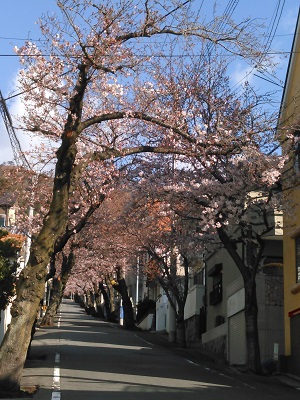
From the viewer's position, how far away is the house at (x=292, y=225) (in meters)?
18.5

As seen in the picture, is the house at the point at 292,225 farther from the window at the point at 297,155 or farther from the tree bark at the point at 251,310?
the tree bark at the point at 251,310

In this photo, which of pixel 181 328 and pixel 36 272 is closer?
pixel 36 272

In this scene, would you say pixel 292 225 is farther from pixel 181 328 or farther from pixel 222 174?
pixel 181 328

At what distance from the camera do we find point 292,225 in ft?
63.7

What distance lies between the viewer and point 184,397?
12820 mm

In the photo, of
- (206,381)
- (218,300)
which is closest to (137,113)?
(206,381)

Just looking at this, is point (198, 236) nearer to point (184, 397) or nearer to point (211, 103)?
point (211, 103)

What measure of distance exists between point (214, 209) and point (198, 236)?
5215 mm

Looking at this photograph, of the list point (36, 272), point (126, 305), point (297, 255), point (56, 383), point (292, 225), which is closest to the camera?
point (36, 272)

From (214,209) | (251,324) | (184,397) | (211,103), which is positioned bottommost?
(184,397)

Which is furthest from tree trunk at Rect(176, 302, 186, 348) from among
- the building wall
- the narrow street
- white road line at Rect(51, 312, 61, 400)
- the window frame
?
white road line at Rect(51, 312, 61, 400)

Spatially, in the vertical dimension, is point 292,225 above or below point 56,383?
above

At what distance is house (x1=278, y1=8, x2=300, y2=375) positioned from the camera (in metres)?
18.5

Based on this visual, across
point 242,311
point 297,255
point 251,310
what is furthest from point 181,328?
point 297,255
